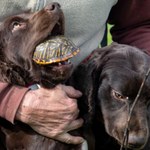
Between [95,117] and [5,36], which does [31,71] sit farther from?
[95,117]

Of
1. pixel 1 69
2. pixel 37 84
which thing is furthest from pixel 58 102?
pixel 1 69

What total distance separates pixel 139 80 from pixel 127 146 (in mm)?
336

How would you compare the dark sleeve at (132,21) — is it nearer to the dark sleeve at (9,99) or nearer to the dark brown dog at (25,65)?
the dark brown dog at (25,65)

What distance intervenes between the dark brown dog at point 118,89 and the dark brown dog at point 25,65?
0.17 metres

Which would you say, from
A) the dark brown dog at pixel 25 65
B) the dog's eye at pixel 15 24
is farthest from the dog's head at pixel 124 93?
the dog's eye at pixel 15 24

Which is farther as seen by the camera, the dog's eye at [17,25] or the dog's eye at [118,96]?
the dog's eye at [17,25]

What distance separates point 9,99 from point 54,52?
0.36 meters

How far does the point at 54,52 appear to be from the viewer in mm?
2701

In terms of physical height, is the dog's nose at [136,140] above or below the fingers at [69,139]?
above

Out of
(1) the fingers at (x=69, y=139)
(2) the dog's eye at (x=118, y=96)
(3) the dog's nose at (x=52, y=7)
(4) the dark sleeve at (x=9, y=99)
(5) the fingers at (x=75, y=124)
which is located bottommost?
(1) the fingers at (x=69, y=139)

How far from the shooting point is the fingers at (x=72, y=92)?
281cm

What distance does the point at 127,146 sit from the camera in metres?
2.70

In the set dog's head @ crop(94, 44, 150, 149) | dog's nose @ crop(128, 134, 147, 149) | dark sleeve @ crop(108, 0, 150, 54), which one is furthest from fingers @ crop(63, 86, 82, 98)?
dark sleeve @ crop(108, 0, 150, 54)

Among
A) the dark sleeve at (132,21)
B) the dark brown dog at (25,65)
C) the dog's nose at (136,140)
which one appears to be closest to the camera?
the dog's nose at (136,140)
